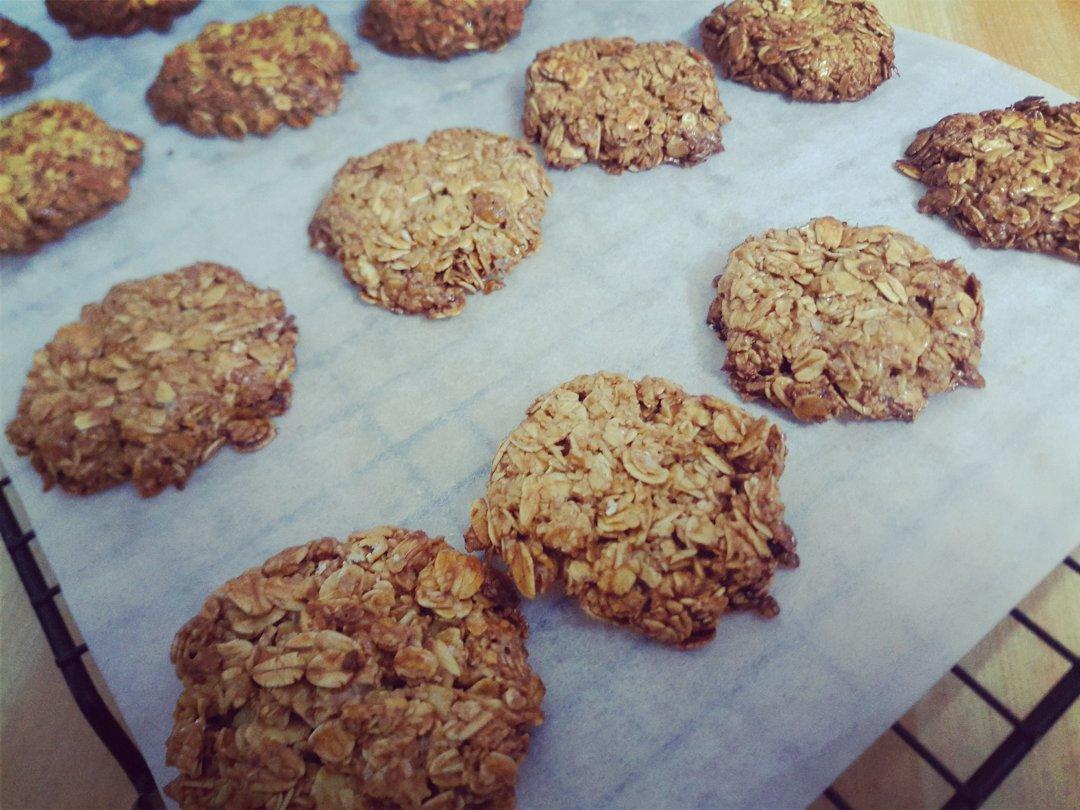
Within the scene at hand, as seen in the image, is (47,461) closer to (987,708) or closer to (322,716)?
(322,716)

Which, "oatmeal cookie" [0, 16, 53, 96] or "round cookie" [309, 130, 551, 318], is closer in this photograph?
"round cookie" [309, 130, 551, 318]

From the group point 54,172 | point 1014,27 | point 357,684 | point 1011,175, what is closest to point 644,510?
point 357,684

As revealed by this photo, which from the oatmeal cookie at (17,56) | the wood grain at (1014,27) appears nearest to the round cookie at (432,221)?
the oatmeal cookie at (17,56)

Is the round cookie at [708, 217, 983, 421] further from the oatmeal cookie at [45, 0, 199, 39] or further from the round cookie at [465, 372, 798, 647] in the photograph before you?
the oatmeal cookie at [45, 0, 199, 39]

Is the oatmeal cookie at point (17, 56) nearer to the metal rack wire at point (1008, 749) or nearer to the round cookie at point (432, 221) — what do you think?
the round cookie at point (432, 221)

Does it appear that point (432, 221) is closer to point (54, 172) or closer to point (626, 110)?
point (626, 110)

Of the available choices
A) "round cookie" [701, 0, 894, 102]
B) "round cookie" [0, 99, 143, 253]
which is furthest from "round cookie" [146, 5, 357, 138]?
"round cookie" [701, 0, 894, 102]
